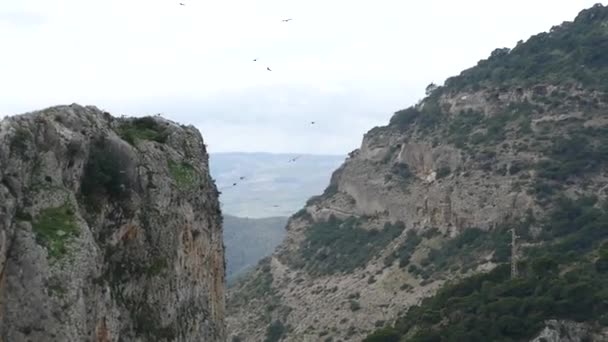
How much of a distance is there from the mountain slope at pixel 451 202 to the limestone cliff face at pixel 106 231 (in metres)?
19.6

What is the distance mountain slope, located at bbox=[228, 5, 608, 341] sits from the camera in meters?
54.2

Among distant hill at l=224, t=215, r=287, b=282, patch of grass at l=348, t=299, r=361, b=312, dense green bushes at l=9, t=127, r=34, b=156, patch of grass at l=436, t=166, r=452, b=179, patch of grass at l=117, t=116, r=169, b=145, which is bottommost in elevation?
distant hill at l=224, t=215, r=287, b=282

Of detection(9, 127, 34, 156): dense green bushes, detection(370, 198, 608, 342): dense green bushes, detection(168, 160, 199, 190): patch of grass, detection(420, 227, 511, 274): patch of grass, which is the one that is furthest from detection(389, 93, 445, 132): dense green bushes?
detection(9, 127, 34, 156): dense green bushes

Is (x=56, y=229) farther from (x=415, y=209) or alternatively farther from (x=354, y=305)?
(x=415, y=209)

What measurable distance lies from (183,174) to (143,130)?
1528 mm

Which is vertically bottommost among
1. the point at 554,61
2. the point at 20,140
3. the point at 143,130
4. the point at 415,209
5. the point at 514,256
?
the point at 514,256

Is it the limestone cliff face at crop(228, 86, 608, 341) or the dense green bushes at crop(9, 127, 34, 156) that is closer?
the dense green bushes at crop(9, 127, 34, 156)

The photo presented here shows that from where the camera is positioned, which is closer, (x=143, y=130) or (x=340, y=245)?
(x=143, y=130)

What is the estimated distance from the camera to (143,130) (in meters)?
21.4

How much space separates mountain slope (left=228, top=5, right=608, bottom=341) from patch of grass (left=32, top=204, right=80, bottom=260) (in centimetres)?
2527

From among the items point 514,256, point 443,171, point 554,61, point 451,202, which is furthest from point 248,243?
point 514,256

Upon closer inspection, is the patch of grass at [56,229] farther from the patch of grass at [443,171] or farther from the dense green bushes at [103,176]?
the patch of grass at [443,171]

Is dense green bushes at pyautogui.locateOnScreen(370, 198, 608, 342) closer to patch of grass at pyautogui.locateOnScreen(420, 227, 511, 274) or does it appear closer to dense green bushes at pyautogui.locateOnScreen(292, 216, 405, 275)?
patch of grass at pyautogui.locateOnScreen(420, 227, 511, 274)

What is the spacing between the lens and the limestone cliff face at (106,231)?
1422 centimetres
